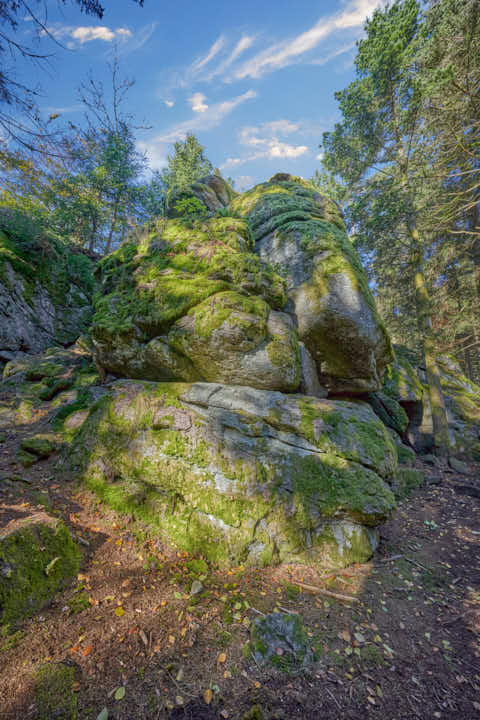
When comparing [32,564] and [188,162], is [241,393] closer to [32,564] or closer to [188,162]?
[32,564]

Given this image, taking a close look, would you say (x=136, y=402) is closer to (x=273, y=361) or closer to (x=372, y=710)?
(x=273, y=361)

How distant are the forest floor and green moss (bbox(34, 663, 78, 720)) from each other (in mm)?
14

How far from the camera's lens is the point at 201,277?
6309mm

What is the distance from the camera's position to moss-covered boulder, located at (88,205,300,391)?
5547 millimetres

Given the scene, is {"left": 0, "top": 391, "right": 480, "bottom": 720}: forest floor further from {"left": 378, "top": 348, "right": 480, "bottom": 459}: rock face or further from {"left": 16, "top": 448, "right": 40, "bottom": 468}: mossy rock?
{"left": 378, "top": 348, "right": 480, "bottom": 459}: rock face

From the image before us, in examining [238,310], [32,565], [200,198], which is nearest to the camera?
[32,565]

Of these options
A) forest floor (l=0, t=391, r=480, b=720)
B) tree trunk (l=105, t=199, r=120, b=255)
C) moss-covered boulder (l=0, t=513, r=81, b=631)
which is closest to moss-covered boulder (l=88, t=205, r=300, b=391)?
forest floor (l=0, t=391, r=480, b=720)

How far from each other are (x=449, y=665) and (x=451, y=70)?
11.9m

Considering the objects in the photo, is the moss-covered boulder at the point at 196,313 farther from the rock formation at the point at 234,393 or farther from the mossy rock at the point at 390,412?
the mossy rock at the point at 390,412

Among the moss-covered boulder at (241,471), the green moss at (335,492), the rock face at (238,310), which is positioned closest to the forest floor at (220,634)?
the moss-covered boulder at (241,471)

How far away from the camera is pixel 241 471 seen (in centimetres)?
450

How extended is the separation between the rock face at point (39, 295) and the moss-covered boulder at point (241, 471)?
6.90 m

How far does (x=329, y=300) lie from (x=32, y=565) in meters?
6.79

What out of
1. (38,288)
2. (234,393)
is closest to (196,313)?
(234,393)
